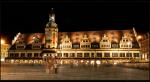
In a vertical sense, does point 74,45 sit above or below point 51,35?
below

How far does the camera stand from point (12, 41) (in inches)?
4409

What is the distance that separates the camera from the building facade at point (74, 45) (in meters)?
100

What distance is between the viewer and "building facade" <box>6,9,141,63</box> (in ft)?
330

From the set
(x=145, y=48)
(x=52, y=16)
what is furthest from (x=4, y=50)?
(x=145, y=48)

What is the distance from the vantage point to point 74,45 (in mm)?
104812

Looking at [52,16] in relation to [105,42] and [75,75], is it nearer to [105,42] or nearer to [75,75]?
[105,42]

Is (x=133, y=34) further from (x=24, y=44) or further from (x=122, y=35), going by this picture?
(x=24, y=44)

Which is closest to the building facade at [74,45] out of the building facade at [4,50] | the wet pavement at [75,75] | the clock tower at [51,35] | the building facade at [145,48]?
the clock tower at [51,35]

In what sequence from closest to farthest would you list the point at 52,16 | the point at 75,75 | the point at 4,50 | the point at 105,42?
the point at 75,75 → the point at 105,42 → the point at 52,16 → the point at 4,50

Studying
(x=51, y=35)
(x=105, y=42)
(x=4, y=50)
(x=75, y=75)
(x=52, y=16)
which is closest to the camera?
(x=75, y=75)

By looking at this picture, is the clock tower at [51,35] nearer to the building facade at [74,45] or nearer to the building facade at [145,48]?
the building facade at [74,45]

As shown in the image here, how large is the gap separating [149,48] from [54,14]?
3901 cm

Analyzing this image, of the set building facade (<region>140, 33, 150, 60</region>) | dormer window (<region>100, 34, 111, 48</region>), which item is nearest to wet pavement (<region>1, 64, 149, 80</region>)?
building facade (<region>140, 33, 150, 60</region>)

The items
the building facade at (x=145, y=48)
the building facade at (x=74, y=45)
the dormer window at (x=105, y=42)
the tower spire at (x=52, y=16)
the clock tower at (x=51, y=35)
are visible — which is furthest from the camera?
the tower spire at (x=52, y=16)
